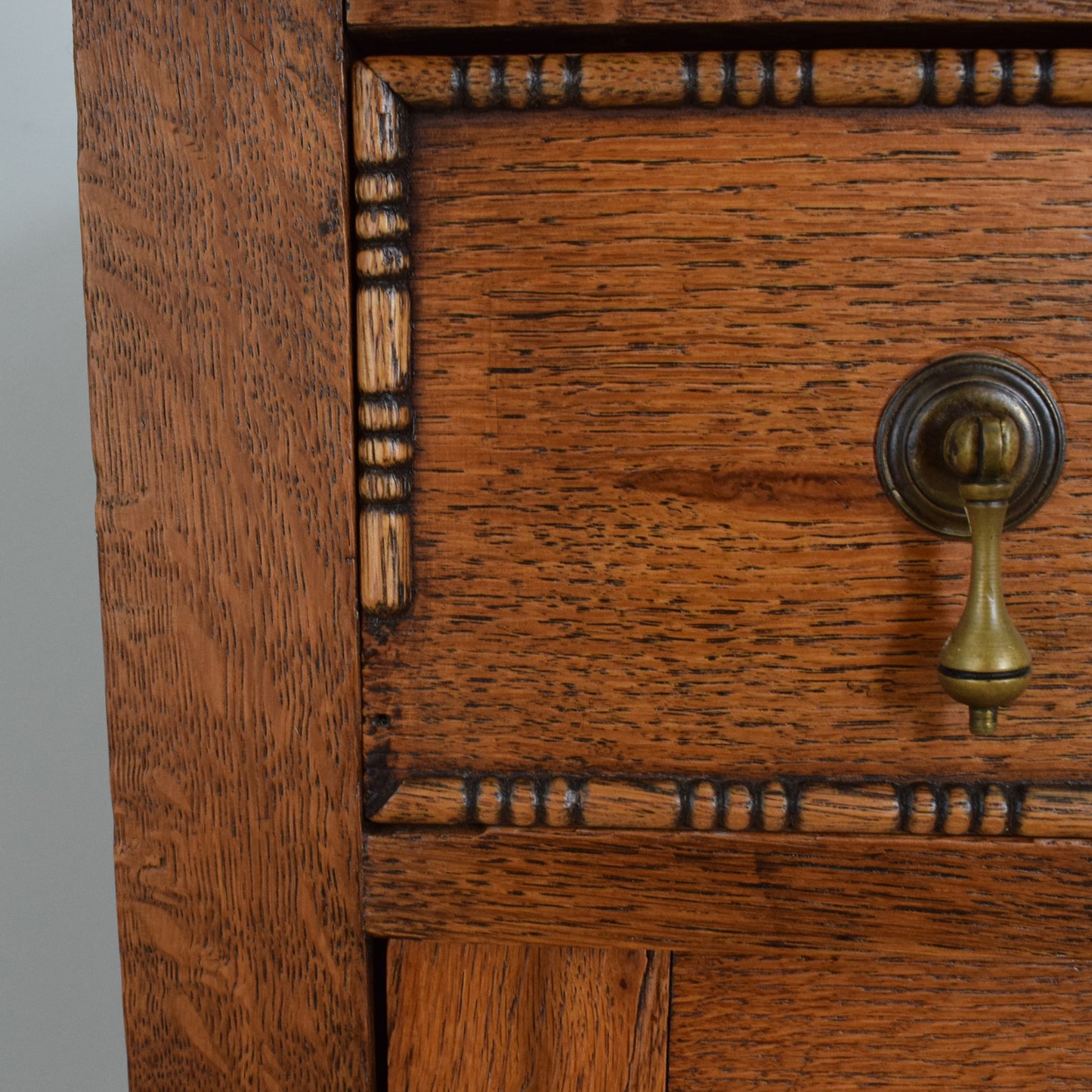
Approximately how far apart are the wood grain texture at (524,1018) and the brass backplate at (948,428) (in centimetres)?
17

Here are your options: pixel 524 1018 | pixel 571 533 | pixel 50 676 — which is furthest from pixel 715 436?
pixel 50 676

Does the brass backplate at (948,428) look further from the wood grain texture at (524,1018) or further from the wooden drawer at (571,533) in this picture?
the wood grain texture at (524,1018)

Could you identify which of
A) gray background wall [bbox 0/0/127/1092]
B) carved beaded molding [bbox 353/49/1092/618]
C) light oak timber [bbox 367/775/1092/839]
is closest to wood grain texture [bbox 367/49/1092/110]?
carved beaded molding [bbox 353/49/1092/618]

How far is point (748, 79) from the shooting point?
287mm

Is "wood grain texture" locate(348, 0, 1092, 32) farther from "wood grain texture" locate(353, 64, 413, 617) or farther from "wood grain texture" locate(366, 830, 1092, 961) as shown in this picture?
"wood grain texture" locate(366, 830, 1092, 961)

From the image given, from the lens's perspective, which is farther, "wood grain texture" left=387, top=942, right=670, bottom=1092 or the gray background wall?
the gray background wall

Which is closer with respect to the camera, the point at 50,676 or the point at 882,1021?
the point at 882,1021

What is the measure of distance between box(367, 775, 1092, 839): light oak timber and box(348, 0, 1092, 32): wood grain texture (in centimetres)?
22

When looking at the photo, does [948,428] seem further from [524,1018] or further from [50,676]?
[50,676]

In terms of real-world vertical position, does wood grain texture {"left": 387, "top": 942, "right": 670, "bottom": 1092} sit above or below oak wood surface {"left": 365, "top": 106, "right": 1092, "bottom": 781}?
below

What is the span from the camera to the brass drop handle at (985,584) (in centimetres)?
27

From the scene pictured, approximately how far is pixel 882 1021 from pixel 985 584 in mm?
155

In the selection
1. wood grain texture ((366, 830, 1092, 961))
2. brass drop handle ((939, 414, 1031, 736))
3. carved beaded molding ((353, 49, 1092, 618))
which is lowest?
wood grain texture ((366, 830, 1092, 961))

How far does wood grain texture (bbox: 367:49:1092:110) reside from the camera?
0.28 meters
